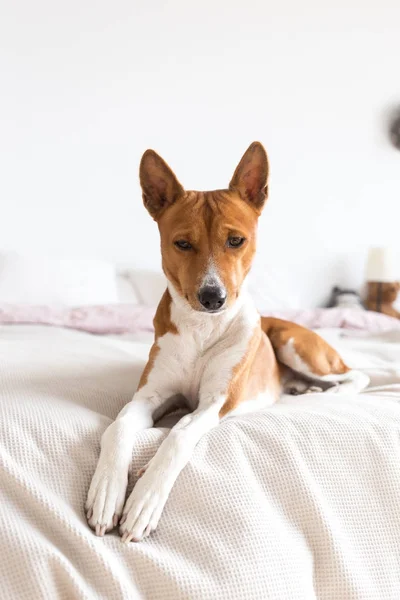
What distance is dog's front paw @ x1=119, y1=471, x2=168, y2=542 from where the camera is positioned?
44.4 inches

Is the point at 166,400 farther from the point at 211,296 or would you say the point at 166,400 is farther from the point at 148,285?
the point at 148,285

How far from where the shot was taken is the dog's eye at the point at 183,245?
61.4 inches

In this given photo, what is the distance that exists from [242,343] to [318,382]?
556mm

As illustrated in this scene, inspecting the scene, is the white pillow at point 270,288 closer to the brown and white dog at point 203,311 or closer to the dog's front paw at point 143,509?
the brown and white dog at point 203,311

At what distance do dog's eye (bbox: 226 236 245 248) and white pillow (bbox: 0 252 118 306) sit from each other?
2256mm

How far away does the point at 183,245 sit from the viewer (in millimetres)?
1566

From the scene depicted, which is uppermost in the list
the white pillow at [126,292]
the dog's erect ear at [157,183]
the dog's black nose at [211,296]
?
the dog's erect ear at [157,183]

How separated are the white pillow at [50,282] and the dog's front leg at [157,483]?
2.46 meters

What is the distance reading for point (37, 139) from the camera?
4.23 meters

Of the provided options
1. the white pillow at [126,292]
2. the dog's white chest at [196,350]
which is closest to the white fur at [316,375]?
the dog's white chest at [196,350]

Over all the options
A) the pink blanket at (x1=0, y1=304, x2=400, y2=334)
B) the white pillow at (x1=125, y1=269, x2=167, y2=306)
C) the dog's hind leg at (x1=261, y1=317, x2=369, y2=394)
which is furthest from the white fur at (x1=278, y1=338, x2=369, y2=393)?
the white pillow at (x1=125, y1=269, x2=167, y2=306)

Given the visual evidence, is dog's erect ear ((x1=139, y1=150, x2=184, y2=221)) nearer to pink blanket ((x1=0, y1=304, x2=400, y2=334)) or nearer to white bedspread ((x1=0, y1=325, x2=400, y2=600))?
white bedspread ((x1=0, y1=325, x2=400, y2=600))

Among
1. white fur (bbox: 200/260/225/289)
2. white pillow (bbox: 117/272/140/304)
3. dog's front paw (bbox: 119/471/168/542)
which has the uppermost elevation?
white fur (bbox: 200/260/225/289)

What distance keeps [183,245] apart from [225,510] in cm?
67
